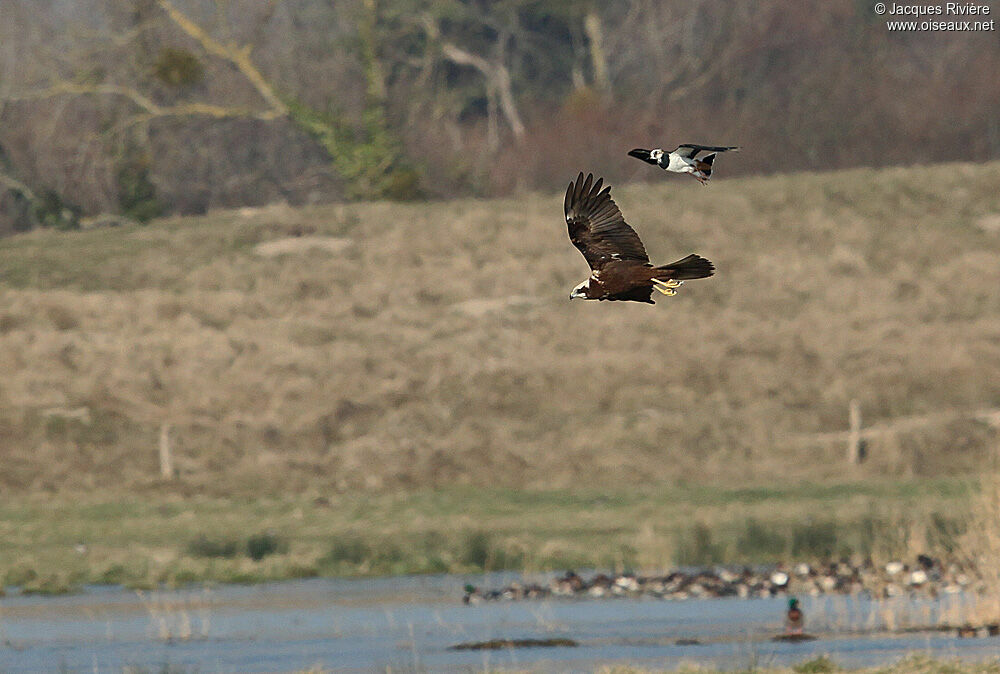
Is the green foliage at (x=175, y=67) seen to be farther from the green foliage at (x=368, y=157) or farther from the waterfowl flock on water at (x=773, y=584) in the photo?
the waterfowl flock on water at (x=773, y=584)

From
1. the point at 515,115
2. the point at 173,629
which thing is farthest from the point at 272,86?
the point at 173,629

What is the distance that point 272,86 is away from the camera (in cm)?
6294

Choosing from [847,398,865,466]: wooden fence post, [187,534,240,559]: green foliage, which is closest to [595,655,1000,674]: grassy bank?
[187,534,240,559]: green foliage

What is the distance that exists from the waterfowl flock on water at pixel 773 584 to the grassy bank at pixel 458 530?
91 cm

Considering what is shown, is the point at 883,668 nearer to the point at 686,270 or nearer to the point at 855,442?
the point at 686,270

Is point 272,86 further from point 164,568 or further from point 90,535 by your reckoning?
point 164,568

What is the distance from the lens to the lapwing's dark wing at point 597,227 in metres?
12.1

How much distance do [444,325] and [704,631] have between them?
24.9m

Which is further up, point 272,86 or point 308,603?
point 272,86

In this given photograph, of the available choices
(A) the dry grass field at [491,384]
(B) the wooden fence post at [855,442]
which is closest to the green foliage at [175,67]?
(A) the dry grass field at [491,384]

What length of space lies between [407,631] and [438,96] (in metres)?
51.3

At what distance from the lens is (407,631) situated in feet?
73.3

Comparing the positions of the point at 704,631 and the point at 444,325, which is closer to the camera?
the point at 704,631

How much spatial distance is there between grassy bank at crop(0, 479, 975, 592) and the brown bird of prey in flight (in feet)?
46.8
